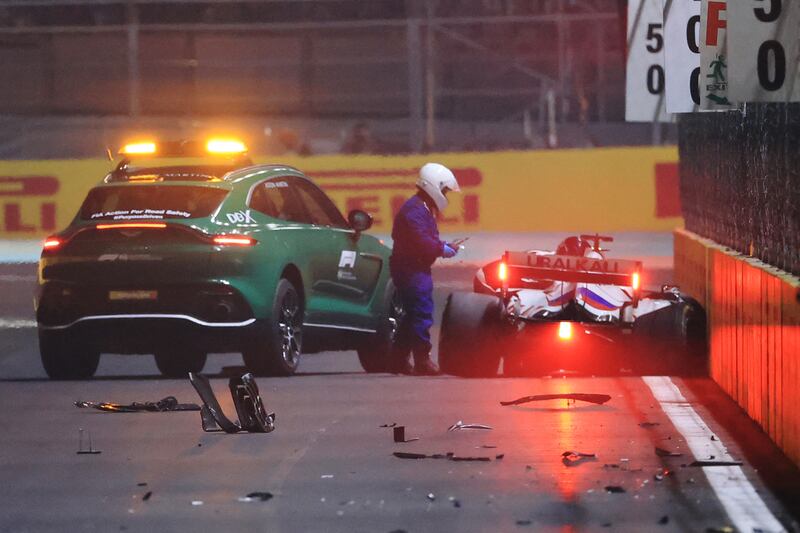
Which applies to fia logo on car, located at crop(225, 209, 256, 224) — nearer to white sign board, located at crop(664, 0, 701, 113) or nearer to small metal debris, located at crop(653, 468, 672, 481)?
white sign board, located at crop(664, 0, 701, 113)

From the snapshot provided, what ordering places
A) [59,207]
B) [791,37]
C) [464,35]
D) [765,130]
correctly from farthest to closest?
[464,35] → [59,207] → [765,130] → [791,37]

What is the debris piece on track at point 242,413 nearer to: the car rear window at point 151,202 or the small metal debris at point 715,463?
the small metal debris at point 715,463

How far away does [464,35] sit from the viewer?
136 feet

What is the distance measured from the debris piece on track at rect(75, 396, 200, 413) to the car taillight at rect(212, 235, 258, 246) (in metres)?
1.70

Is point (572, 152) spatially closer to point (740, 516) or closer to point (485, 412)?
point (485, 412)

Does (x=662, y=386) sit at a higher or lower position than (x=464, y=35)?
lower

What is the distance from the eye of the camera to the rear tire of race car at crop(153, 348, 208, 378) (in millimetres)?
14562

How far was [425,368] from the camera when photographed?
14297mm

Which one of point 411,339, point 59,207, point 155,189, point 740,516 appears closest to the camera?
point 740,516

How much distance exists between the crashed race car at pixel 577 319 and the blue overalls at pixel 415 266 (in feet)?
2.55

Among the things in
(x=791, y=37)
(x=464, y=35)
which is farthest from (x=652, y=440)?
(x=464, y=35)

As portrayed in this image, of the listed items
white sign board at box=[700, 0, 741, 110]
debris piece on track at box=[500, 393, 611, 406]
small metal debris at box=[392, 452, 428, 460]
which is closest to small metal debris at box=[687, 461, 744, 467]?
small metal debris at box=[392, 452, 428, 460]

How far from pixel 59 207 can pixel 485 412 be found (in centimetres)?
2109

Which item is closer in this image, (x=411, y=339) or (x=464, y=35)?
(x=411, y=339)
